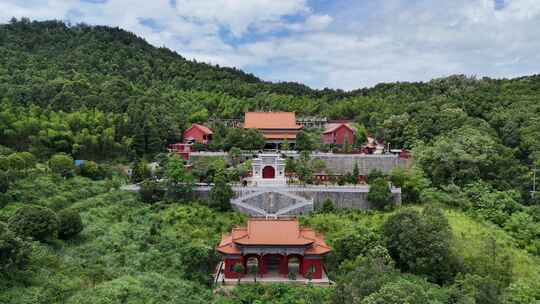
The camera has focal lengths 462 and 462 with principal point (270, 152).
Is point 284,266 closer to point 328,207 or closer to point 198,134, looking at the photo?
point 328,207

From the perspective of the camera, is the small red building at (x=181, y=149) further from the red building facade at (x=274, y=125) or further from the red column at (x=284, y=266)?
the red column at (x=284, y=266)

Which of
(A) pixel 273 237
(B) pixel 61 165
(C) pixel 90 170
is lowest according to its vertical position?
(A) pixel 273 237

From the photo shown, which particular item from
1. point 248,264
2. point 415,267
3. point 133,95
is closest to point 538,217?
point 415,267

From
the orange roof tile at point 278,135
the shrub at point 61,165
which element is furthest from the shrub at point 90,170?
the orange roof tile at point 278,135

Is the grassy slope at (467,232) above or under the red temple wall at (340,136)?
under

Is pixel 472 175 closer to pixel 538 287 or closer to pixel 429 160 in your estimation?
pixel 429 160

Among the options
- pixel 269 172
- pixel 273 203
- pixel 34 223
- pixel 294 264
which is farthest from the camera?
pixel 269 172

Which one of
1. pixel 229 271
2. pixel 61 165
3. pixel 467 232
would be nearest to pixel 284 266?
pixel 229 271

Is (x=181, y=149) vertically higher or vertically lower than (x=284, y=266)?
higher
